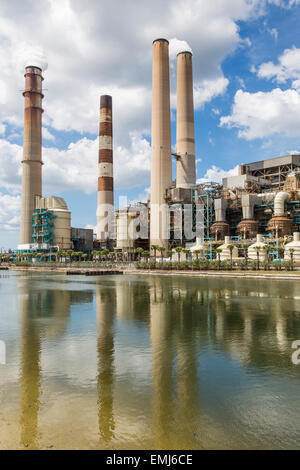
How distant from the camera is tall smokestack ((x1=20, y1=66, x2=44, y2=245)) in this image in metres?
123

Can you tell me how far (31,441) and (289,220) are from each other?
88145 millimetres

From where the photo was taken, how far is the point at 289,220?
8738 cm

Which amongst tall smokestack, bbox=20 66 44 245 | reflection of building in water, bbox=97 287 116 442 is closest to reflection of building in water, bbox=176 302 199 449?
reflection of building in water, bbox=97 287 116 442

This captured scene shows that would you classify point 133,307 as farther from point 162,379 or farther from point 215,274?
point 215,274

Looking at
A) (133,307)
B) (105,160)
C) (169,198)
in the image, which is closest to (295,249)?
(169,198)

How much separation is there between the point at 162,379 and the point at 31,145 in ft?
406

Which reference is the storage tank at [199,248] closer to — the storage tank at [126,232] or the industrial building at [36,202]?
the storage tank at [126,232]

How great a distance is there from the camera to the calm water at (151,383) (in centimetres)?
775

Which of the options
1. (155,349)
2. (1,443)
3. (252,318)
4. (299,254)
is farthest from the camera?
(299,254)

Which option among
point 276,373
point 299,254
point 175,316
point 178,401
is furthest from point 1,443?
point 299,254

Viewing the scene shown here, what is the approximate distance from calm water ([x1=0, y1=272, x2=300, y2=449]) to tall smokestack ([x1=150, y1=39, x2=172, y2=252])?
83.2 meters

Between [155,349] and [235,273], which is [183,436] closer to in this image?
[155,349]

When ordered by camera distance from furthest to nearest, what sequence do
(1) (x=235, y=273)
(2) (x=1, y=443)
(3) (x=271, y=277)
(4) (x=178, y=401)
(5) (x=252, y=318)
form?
(1) (x=235, y=273), (3) (x=271, y=277), (5) (x=252, y=318), (4) (x=178, y=401), (2) (x=1, y=443)

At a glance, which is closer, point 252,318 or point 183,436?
point 183,436
